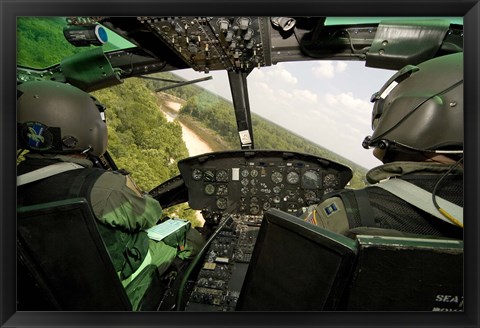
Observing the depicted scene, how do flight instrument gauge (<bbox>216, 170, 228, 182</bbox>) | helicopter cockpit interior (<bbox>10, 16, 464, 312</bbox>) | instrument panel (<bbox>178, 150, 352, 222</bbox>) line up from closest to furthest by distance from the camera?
helicopter cockpit interior (<bbox>10, 16, 464, 312</bbox>) < instrument panel (<bbox>178, 150, 352, 222</bbox>) < flight instrument gauge (<bbox>216, 170, 228, 182</bbox>)

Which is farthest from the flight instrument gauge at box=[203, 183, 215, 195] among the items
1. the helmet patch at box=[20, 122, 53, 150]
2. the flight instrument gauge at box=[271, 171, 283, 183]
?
the helmet patch at box=[20, 122, 53, 150]

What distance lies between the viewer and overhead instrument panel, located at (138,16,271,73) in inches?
68.8

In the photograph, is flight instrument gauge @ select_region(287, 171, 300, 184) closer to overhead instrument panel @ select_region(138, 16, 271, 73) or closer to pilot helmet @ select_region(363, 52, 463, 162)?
overhead instrument panel @ select_region(138, 16, 271, 73)

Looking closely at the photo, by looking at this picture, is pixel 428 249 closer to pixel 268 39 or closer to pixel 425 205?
pixel 425 205

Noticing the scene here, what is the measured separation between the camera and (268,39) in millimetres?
2154

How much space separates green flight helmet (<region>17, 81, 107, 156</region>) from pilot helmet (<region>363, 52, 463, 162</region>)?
1528mm

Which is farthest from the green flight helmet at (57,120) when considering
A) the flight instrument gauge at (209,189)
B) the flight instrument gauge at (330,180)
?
the flight instrument gauge at (330,180)

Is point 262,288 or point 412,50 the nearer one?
point 262,288

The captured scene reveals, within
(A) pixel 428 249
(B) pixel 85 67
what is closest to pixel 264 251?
(A) pixel 428 249

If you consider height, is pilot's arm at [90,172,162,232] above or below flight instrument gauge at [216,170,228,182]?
above

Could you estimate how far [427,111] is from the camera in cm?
96
